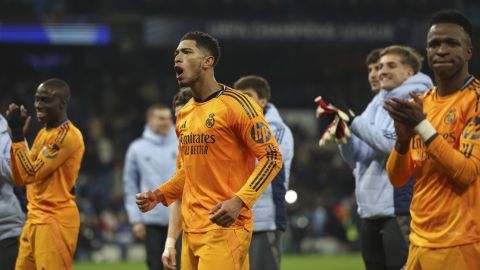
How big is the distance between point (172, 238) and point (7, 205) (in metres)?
1.65

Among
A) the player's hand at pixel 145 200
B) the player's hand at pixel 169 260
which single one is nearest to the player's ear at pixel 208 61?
the player's hand at pixel 145 200

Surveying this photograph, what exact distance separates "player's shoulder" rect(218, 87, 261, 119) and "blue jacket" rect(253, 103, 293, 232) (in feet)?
6.40

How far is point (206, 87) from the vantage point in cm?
571

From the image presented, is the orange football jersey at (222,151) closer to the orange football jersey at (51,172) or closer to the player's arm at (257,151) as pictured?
the player's arm at (257,151)

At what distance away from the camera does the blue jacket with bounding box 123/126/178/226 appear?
9.83 meters

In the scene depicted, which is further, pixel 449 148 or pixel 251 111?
pixel 251 111

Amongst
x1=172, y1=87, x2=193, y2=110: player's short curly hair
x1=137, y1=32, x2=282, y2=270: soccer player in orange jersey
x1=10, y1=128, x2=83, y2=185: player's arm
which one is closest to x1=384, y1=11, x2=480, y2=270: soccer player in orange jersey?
x1=137, y1=32, x2=282, y2=270: soccer player in orange jersey

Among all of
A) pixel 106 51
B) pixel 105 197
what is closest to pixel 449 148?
pixel 105 197

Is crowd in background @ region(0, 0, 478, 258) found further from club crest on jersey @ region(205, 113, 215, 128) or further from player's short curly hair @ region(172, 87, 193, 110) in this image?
club crest on jersey @ region(205, 113, 215, 128)

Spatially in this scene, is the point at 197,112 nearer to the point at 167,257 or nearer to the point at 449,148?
the point at 167,257

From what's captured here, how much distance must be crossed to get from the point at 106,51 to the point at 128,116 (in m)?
2.09

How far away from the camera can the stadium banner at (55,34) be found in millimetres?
21375

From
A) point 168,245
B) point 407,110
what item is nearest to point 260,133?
point 407,110

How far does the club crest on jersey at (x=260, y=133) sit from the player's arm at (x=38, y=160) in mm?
2160
